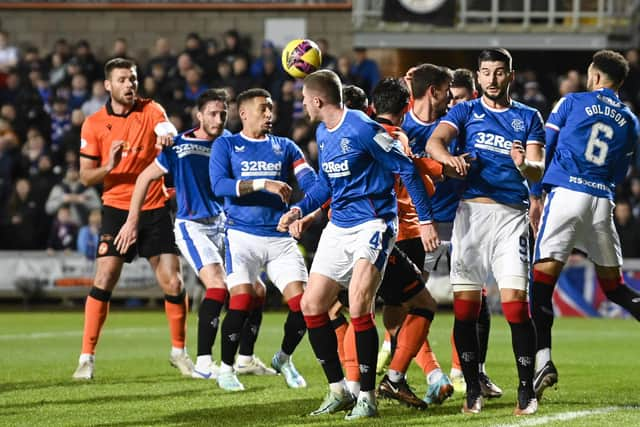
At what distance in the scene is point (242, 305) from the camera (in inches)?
372

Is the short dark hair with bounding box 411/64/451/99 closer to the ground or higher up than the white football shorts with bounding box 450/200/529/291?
higher up

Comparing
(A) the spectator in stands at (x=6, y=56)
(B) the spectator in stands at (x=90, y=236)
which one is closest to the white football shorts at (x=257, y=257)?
(B) the spectator in stands at (x=90, y=236)

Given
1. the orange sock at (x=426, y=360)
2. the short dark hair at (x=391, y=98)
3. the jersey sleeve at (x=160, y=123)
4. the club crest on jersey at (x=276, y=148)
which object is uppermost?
the short dark hair at (x=391, y=98)

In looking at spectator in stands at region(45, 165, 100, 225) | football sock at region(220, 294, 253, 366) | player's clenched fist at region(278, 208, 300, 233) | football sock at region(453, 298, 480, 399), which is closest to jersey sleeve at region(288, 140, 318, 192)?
player's clenched fist at region(278, 208, 300, 233)

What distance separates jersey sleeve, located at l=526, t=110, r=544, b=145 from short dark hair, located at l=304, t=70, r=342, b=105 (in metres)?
1.23

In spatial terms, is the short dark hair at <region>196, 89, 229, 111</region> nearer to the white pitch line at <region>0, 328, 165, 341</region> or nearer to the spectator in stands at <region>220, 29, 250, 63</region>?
the white pitch line at <region>0, 328, 165, 341</region>

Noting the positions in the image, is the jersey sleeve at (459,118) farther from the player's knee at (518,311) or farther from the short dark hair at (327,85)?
the player's knee at (518,311)

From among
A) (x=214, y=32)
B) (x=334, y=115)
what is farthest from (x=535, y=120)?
(x=214, y=32)

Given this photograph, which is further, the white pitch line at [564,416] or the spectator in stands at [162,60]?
the spectator in stands at [162,60]

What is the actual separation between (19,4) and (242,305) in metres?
19.0

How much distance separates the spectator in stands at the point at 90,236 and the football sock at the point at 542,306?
11875 millimetres

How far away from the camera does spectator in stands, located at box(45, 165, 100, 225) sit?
66.1ft

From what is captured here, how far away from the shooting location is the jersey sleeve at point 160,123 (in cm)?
1031

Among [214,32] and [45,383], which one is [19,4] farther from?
[45,383]
